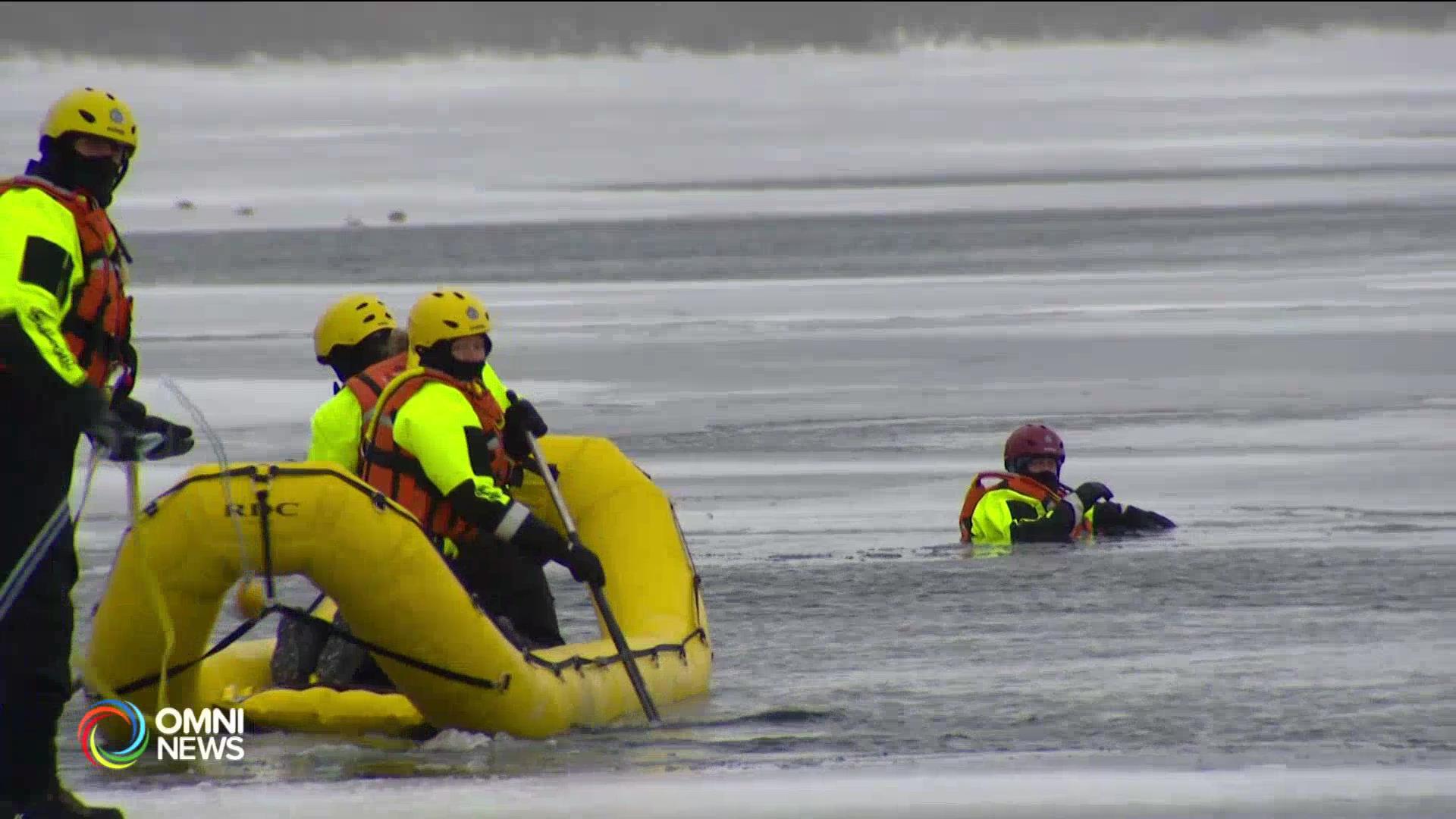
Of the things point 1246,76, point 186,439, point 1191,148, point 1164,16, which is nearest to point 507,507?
point 186,439

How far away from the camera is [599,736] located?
7.64 meters

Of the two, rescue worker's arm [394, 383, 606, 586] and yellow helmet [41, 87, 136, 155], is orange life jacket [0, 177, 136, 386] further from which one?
rescue worker's arm [394, 383, 606, 586]

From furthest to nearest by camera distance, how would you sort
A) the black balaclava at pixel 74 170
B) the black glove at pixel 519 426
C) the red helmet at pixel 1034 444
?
the red helmet at pixel 1034 444, the black glove at pixel 519 426, the black balaclava at pixel 74 170

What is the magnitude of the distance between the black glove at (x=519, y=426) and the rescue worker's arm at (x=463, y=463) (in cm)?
44

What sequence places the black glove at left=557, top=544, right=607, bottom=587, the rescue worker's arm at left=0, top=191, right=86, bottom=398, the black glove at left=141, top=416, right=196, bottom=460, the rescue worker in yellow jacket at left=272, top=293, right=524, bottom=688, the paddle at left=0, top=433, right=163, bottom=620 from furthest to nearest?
the rescue worker in yellow jacket at left=272, top=293, right=524, bottom=688 → the black glove at left=557, top=544, right=607, bottom=587 → the black glove at left=141, top=416, right=196, bottom=460 → the paddle at left=0, top=433, right=163, bottom=620 → the rescue worker's arm at left=0, top=191, right=86, bottom=398

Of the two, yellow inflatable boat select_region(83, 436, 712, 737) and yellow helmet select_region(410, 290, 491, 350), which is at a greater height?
yellow helmet select_region(410, 290, 491, 350)

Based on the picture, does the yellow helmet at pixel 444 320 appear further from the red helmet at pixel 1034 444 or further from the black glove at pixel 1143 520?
the black glove at pixel 1143 520

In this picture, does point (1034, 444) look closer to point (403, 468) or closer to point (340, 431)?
point (340, 431)

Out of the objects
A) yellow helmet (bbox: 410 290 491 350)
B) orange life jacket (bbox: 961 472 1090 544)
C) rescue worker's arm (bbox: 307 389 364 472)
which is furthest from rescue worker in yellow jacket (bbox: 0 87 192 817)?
orange life jacket (bbox: 961 472 1090 544)

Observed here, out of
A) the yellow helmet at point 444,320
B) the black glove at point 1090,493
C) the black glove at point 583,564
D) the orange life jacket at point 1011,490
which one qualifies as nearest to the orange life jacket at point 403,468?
the yellow helmet at point 444,320

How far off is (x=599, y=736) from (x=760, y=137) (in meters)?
48.1

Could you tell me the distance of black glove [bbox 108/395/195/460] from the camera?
629cm

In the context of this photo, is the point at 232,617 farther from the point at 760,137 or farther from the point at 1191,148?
the point at 760,137

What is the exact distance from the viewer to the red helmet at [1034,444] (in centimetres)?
1035
